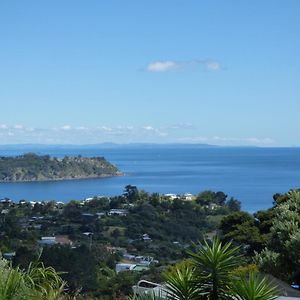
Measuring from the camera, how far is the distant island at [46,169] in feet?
341

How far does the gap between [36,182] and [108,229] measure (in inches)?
2276

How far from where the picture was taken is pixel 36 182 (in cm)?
10044

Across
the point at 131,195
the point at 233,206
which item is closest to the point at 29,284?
the point at 233,206

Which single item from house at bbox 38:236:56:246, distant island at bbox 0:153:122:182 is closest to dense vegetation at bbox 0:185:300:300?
house at bbox 38:236:56:246

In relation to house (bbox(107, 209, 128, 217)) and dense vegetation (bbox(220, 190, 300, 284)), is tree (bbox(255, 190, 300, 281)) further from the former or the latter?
house (bbox(107, 209, 128, 217))

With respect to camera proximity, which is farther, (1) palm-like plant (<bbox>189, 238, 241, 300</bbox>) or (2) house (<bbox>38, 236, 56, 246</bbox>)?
(2) house (<bbox>38, 236, 56, 246</bbox>)

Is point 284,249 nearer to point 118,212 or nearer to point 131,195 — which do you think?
point 118,212

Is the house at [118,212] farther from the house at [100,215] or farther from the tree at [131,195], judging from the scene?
the tree at [131,195]

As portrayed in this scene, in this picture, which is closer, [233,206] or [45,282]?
[45,282]

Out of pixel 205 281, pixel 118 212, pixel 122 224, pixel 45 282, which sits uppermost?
pixel 205 281

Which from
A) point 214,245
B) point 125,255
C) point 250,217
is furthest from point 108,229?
point 214,245

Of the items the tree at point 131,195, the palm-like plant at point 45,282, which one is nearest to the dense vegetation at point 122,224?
the tree at point 131,195

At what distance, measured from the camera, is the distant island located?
104 m

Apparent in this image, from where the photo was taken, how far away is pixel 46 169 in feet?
344
